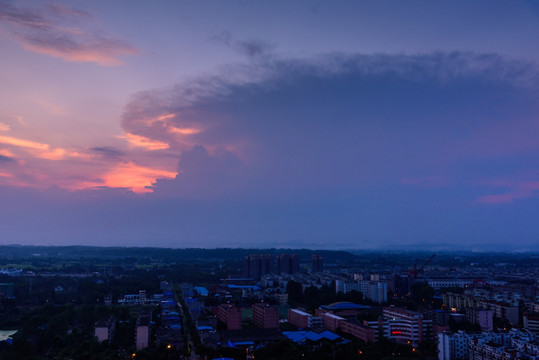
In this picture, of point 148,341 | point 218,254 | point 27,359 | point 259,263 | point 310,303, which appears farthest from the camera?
point 218,254

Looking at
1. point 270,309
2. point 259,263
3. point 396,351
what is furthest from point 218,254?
point 396,351

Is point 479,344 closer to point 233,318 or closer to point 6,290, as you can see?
point 233,318

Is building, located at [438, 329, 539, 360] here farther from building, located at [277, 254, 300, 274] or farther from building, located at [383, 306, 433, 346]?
building, located at [277, 254, 300, 274]

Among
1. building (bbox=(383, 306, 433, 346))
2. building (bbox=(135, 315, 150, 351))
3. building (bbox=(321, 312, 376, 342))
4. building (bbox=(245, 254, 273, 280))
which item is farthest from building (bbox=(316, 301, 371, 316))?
building (bbox=(245, 254, 273, 280))

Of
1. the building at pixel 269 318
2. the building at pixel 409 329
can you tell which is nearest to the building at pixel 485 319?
the building at pixel 409 329

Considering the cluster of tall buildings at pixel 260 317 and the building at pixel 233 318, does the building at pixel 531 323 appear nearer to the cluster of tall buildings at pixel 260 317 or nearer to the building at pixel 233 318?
the cluster of tall buildings at pixel 260 317

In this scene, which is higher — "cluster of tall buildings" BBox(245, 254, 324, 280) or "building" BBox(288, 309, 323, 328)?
"cluster of tall buildings" BBox(245, 254, 324, 280)

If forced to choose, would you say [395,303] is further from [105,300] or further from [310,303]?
[105,300]

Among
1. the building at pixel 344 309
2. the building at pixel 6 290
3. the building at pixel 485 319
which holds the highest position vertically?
the building at pixel 485 319
